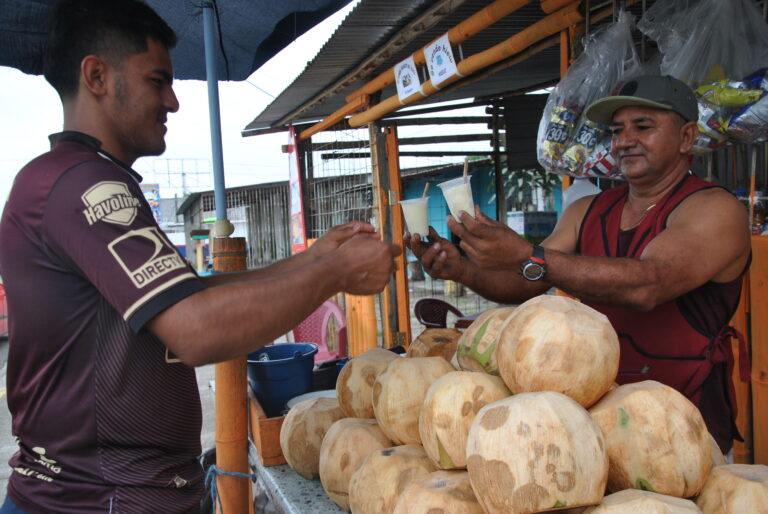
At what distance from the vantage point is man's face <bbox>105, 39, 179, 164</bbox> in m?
1.44

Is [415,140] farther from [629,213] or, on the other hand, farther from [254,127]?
[629,213]

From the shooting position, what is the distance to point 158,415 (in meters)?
1.41

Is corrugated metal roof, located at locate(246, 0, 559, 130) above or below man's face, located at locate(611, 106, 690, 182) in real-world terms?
above

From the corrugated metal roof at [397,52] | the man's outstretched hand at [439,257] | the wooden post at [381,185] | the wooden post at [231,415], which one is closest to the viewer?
the wooden post at [231,415]

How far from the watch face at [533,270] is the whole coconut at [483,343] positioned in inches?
6.1

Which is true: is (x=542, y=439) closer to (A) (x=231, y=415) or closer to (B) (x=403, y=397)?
(B) (x=403, y=397)

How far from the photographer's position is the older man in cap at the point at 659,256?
71.6 inches

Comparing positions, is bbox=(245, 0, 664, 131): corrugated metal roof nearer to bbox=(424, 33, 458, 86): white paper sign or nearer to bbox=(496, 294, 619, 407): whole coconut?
bbox=(424, 33, 458, 86): white paper sign

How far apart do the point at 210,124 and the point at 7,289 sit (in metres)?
1.38

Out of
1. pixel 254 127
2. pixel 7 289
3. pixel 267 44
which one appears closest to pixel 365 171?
pixel 254 127

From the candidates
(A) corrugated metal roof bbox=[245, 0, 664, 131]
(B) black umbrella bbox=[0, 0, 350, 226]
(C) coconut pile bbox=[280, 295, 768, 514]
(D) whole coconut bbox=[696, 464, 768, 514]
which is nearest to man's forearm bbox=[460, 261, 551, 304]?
(C) coconut pile bbox=[280, 295, 768, 514]

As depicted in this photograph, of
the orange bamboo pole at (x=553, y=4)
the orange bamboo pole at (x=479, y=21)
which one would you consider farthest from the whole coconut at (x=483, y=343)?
the orange bamboo pole at (x=479, y=21)

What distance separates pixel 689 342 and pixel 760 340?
3.24ft

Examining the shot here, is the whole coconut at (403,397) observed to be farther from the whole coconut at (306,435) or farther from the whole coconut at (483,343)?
the whole coconut at (306,435)
